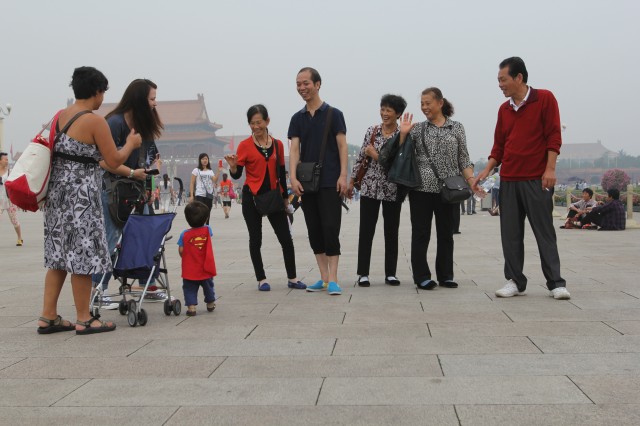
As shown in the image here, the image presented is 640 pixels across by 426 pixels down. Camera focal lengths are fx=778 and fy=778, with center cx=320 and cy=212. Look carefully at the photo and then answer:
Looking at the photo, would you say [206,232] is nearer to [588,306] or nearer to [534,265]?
[588,306]

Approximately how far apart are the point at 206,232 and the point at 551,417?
288cm

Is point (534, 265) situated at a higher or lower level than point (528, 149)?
lower

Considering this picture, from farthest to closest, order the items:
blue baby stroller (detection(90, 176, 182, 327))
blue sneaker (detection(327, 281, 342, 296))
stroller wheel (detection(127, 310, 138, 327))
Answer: blue sneaker (detection(327, 281, 342, 296))
blue baby stroller (detection(90, 176, 182, 327))
stroller wheel (detection(127, 310, 138, 327))

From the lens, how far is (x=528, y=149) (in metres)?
5.47

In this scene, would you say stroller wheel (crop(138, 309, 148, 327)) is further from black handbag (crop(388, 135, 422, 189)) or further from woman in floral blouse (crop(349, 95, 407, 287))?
black handbag (crop(388, 135, 422, 189))

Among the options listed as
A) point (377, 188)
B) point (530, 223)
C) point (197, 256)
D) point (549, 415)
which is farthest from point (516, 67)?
point (549, 415)

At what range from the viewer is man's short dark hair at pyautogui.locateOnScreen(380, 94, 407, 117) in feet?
20.1

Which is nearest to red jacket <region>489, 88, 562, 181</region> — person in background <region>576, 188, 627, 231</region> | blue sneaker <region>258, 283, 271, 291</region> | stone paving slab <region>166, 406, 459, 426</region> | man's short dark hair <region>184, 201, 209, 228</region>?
blue sneaker <region>258, 283, 271, 291</region>

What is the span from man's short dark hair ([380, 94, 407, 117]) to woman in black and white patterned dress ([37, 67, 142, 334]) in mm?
2380

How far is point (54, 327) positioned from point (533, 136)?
3.40 meters

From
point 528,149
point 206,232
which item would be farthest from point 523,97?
point 206,232

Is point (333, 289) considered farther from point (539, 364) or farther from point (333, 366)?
point (539, 364)

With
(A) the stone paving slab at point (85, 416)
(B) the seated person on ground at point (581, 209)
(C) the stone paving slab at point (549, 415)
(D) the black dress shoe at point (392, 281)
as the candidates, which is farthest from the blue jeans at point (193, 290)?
(B) the seated person on ground at point (581, 209)

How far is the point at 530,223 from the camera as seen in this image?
5477 millimetres
